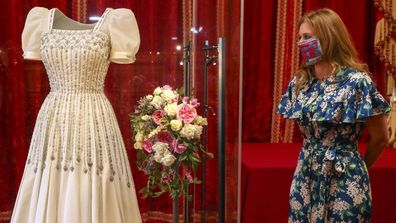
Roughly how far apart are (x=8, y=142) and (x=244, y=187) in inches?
54.0

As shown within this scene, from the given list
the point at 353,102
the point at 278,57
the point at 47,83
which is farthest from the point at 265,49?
the point at 353,102

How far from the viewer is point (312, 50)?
1618 millimetres

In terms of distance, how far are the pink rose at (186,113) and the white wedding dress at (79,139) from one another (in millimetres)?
260

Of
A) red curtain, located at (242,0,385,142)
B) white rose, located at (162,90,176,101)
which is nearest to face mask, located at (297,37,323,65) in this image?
white rose, located at (162,90,176,101)

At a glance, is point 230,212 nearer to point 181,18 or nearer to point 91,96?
point 91,96

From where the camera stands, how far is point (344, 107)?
1535mm

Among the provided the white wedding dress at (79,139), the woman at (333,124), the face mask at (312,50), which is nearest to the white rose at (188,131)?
the white wedding dress at (79,139)

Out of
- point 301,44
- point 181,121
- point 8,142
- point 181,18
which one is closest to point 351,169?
point 301,44

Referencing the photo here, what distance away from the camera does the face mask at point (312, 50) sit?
1609 mm

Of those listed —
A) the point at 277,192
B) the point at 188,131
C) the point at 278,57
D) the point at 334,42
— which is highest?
the point at 334,42

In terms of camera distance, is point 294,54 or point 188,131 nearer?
point 188,131

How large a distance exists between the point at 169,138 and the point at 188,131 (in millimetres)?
105

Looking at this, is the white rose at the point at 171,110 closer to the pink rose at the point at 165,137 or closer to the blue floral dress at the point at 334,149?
the pink rose at the point at 165,137

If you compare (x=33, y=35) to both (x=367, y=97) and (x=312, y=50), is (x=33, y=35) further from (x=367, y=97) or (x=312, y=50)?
(x=367, y=97)
